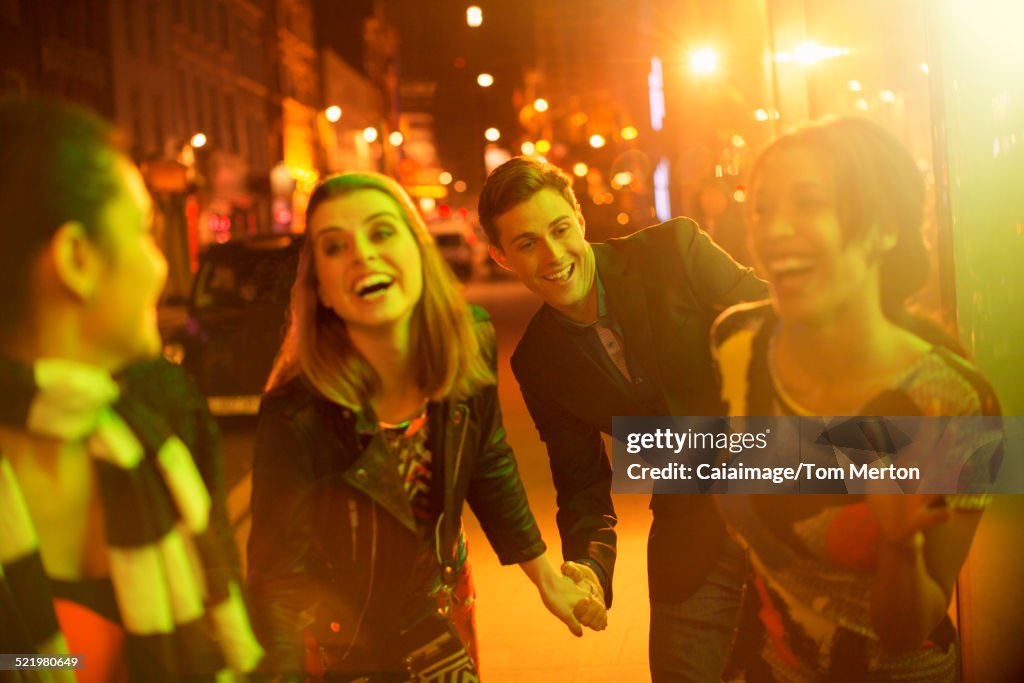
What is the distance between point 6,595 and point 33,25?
1.56 meters

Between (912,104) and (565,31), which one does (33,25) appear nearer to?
(565,31)

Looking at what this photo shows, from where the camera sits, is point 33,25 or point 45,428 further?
point 33,25

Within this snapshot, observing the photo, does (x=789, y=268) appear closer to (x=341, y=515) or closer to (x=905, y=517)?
(x=905, y=517)

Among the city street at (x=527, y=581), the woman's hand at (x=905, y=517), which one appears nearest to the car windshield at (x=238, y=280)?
the city street at (x=527, y=581)

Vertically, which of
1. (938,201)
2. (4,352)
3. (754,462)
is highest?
(938,201)

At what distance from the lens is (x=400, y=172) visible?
3.00 meters

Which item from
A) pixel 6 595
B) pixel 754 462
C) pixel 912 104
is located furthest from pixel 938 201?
pixel 6 595

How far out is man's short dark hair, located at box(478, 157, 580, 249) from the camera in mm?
2852

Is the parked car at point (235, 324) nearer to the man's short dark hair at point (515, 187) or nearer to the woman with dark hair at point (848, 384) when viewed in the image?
the man's short dark hair at point (515, 187)

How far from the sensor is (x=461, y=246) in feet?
10.1

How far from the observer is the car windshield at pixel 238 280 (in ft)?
10.1

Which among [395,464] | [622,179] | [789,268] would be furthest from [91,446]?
[789,268]

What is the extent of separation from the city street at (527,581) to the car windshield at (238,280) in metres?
0.38

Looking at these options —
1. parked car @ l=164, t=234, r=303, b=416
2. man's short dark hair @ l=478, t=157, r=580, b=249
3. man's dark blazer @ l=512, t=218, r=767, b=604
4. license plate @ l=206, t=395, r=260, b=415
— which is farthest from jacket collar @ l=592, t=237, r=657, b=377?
license plate @ l=206, t=395, r=260, b=415
